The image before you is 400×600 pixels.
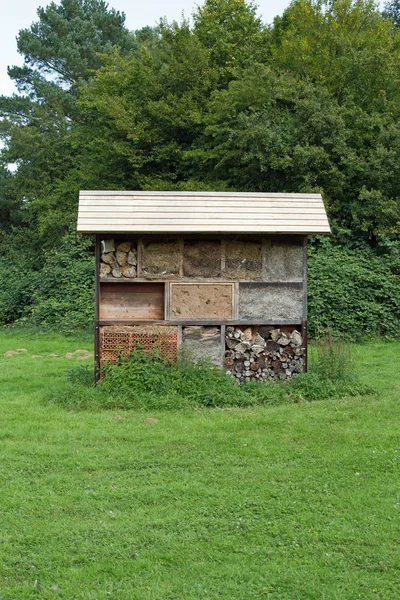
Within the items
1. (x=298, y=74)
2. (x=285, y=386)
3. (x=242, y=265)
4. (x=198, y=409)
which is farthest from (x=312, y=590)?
(x=298, y=74)

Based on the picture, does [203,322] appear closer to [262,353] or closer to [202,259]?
[202,259]

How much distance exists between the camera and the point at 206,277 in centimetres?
955

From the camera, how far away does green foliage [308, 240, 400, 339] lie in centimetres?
1616

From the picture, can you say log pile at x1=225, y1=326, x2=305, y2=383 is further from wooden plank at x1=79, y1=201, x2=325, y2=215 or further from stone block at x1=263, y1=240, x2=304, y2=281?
wooden plank at x1=79, y1=201, x2=325, y2=215

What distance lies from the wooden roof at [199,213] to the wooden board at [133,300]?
92 cm

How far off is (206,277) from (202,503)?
15.6 feet

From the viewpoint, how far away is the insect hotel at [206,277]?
931 centimetres

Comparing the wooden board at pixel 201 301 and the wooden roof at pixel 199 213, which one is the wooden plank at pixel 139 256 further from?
the wooden board at pixel 201 301

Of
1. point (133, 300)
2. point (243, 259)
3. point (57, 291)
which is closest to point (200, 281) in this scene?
point (243, 259)

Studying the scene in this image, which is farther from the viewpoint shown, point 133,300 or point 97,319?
point 133,300

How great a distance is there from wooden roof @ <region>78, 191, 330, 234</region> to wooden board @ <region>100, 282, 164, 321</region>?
0.92 metres

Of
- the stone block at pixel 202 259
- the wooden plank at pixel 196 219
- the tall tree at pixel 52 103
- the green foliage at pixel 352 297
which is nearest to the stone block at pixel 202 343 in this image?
the stone block at pixel 202 259

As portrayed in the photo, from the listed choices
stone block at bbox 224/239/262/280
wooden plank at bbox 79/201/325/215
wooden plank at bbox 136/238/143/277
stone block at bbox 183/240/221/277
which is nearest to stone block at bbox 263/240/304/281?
stone block at bbox 224/239/262/280

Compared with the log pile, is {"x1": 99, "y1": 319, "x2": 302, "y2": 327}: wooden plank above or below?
above
